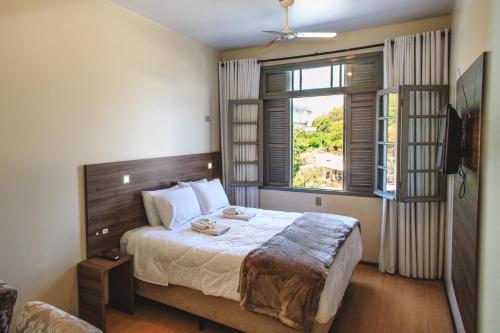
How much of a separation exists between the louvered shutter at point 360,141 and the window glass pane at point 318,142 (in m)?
0.13

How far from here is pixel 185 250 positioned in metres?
2.69

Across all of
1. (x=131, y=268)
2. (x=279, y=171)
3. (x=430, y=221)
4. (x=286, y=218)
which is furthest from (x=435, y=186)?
(x=131, y=268)

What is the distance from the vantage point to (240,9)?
3.24 m

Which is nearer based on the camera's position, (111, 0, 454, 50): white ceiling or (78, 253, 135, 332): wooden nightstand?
(78, 253, 135, 332): wooden nightstand

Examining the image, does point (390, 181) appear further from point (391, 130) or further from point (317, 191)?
point (317, 191)

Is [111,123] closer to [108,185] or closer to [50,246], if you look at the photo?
[108,185]

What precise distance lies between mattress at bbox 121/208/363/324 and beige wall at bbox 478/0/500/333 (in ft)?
3.06

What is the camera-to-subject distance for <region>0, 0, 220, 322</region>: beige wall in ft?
7.56

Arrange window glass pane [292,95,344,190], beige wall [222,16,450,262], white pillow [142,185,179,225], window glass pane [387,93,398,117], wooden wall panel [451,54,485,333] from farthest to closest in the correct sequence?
1. window glass pane [292,95,344,190]
2. beige wall [222,16,450,262]
3. window glass pane [387,93,398,117]
4. white pillow [142,185,179,225]
5. wooden wall panel [451,54,485,333]

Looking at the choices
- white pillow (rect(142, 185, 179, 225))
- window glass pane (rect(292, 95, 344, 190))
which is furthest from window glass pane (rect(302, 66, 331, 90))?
white pillow (rect(142, 185, 179, 225))

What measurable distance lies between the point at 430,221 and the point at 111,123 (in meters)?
3.58

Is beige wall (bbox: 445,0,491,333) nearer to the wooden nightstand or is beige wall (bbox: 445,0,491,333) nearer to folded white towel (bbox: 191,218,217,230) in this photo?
folded white towel (bbox: 191,218,217,230)

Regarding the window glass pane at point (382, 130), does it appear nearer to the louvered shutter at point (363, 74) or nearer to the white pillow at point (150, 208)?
the louvered shutter at point (363, 74)

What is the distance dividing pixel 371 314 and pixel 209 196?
211 cm
